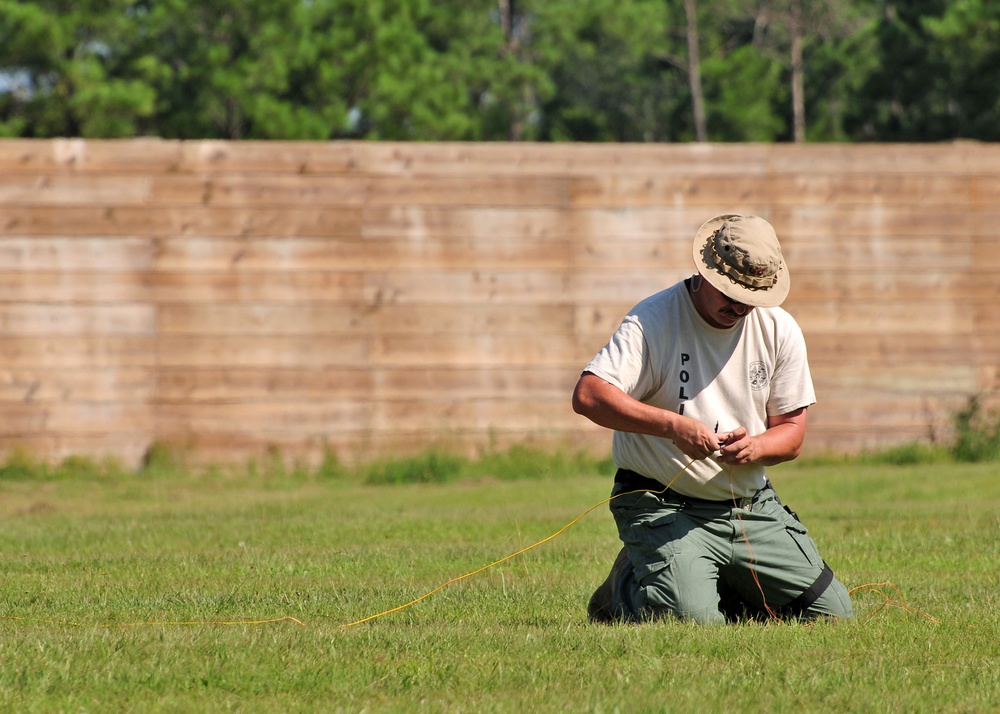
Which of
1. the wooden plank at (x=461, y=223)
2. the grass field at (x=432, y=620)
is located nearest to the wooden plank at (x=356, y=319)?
the wooden plank at (x=461, y=223)

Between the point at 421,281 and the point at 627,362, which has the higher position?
the point at 421,281

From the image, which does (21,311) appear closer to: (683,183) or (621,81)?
(683,183)

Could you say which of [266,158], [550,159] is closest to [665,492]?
[550,159]

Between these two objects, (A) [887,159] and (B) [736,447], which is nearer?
A: (B) [736,447]

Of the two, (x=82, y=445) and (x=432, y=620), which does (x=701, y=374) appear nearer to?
(x=432, y=620)

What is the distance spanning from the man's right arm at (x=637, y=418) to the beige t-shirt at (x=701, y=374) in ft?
0.28

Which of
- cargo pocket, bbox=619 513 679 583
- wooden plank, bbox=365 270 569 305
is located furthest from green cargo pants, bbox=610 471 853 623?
wooden plank, bbox=365 270 569 305

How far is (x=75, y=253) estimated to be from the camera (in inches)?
466

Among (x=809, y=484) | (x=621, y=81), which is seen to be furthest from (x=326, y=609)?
(x=621, y=81)

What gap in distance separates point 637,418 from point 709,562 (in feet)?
2.49

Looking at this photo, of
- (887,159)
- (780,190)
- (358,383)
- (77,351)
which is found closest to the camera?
(77,351)

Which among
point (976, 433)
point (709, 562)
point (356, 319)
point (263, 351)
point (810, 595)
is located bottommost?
point (976, 433)

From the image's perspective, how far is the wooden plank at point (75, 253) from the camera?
1176cm

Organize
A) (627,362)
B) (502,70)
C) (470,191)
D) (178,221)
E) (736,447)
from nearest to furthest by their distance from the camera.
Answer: (736,447), (627,362), (178,221), (470,191), (502,70)
